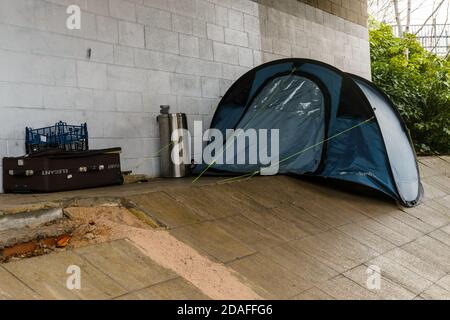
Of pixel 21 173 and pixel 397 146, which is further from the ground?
pixel 397 146

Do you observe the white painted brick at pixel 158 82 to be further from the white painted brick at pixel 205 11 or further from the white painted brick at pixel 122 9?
the white painted brick at pixel 205 11

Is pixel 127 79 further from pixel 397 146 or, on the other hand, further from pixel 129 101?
pixel 397 146

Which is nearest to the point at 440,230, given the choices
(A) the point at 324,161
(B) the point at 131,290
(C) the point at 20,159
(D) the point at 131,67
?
(A) the point at 324,161

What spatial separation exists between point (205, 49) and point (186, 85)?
20.2 inches

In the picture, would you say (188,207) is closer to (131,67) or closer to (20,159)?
(20,159)

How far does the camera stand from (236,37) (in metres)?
5.01

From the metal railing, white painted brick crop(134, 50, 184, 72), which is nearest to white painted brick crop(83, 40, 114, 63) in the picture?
white painted brick crop(134, 50, 184, 72)

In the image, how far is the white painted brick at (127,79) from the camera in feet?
12.3

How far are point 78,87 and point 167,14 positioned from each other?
131 cm

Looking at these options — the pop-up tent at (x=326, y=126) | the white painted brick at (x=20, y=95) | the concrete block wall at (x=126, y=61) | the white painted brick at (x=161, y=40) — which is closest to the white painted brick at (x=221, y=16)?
the concrete block wall at (x=126, y=61)

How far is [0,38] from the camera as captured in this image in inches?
121

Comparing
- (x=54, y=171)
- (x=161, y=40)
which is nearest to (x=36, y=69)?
(x=54, y=171)

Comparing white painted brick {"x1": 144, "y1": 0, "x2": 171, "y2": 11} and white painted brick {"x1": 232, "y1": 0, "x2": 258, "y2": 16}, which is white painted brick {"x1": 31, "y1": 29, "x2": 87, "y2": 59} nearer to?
white painted brick {"x1": 144, "y1": 0, "x2": 171, "y2": 11}

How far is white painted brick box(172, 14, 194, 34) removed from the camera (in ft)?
14.2
